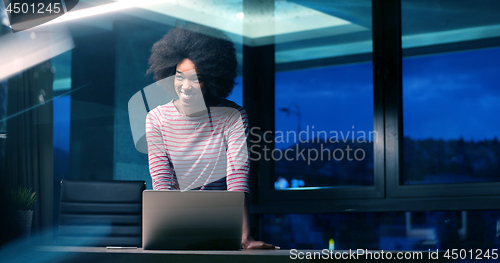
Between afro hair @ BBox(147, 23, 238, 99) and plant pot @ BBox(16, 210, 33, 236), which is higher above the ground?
afro hair @ BBox(147, 23, 238, 99)

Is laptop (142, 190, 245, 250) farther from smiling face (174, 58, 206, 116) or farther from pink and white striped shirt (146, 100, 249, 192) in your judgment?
smiling face (174, 58, 206, 116)

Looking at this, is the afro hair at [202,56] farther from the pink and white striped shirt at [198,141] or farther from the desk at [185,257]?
the desk at [185,257]

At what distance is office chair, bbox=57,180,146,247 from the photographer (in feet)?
8.89

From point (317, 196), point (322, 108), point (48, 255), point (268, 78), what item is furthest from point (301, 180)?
point (48, 255)

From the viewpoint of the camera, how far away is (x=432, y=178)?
3064 millimetres

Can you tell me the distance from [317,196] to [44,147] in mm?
1967

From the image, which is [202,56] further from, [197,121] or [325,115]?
[325,115]

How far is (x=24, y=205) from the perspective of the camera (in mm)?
3109

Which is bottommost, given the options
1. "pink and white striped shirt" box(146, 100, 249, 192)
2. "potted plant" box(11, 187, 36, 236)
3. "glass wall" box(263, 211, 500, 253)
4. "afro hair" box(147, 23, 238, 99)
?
"glass wall" box(263, 211, 500, 253)

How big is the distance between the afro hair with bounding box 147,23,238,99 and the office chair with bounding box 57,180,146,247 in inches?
28.5

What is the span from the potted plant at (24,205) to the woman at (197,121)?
122 cm

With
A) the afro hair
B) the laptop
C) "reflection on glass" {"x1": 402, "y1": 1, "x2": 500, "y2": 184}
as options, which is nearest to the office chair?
the afro hair

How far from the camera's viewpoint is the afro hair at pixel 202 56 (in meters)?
2.35

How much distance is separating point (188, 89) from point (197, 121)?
0.15m
